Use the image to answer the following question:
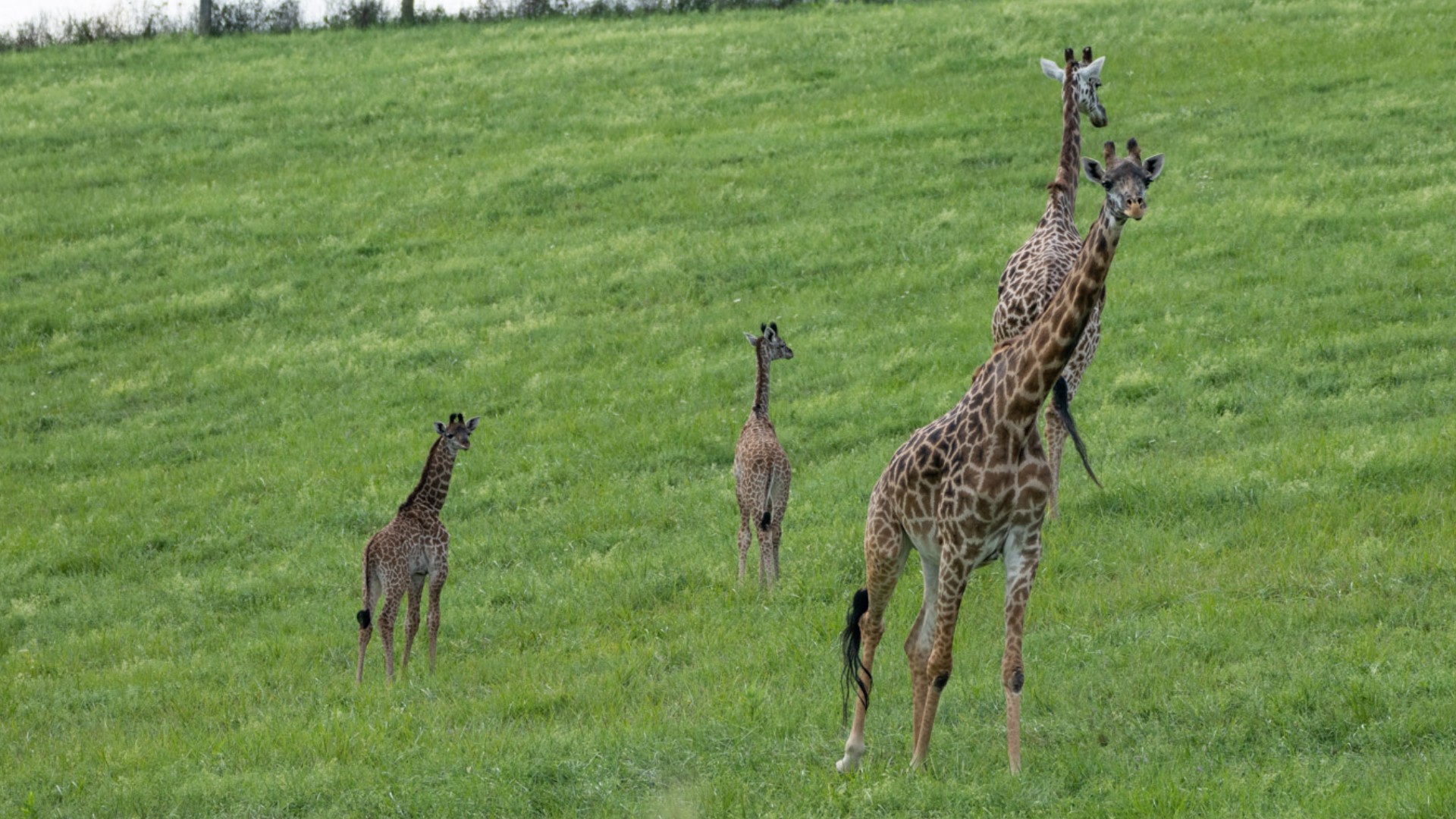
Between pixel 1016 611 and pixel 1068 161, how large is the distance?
779 centimetres

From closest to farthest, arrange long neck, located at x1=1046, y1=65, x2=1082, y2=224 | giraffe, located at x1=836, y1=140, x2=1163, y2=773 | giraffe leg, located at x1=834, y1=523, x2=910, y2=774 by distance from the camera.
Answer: giraffe, located at x1=836, y1=140, x2=1163, y2=773, giraffe leg, located at x1=834, y1=523, x2=910, y2=774, long neck, located at x1=1046, y1=65, x2=1082, y2=224

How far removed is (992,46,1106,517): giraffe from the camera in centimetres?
1349

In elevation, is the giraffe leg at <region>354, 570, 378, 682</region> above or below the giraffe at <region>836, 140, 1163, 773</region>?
below

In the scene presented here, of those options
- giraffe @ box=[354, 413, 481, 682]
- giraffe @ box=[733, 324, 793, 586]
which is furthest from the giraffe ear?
giraffe @ box=[354, 413, 481, 682]

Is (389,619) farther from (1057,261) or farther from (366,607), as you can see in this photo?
(1057,261)

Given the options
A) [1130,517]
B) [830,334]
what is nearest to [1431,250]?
[830,334]

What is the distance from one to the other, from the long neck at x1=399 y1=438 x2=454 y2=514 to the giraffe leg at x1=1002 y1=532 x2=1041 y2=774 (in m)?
6.38

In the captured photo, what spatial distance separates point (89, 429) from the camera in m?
22.4

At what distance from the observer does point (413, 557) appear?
1291 cm

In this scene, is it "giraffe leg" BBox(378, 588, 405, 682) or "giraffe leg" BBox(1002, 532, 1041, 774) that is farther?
"giraffe leg" BBox(378, 588, 405, 682)

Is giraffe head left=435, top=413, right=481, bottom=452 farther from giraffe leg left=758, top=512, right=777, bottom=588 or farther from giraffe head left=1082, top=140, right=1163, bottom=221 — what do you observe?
giraffe head left=1082, top=140, right=1163, bottom=221

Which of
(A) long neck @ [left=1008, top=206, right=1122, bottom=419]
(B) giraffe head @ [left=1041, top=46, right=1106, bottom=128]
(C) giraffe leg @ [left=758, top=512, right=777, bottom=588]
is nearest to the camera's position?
(A) long neck @ [left=1008, top=206, right=1122, bottom=419]

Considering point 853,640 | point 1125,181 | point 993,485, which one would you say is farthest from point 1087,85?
point 993,485

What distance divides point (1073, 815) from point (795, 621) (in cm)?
476
